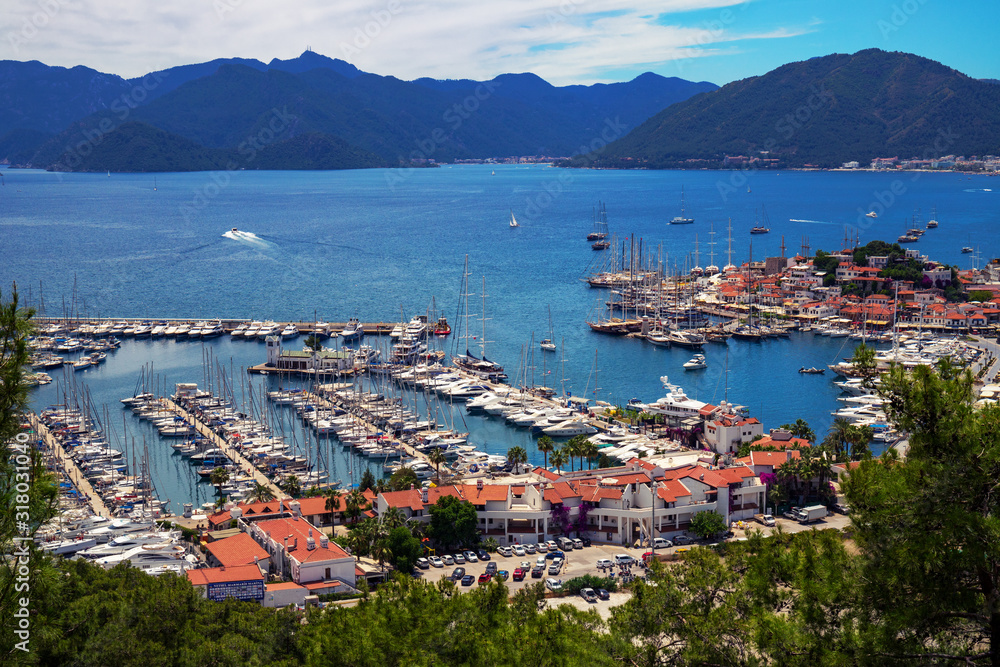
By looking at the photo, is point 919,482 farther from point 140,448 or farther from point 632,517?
point 140,448

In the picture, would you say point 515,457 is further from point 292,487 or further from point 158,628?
point 158,628

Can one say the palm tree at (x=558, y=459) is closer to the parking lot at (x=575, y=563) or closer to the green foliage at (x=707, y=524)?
the parking lot at (x=575, y=563)

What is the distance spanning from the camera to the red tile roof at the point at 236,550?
2568cm

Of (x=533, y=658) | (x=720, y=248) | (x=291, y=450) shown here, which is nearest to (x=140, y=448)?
(x=291, y=450)

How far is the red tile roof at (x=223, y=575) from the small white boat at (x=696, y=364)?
36059 mm

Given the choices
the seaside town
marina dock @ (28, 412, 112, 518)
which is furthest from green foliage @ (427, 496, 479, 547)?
marina dock @ (28, 412, 112, 518)

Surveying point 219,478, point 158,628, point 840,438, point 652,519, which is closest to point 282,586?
point 158,628

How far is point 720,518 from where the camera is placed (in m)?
29.0

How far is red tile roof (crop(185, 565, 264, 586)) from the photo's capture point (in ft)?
76.8

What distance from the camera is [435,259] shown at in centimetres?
10306

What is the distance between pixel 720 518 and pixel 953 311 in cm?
4170

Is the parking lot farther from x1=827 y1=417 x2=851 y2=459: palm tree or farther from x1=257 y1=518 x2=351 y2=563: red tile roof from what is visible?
x1=827 y1=417 x2=851 y2=459: palm tree

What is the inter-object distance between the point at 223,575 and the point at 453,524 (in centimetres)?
734

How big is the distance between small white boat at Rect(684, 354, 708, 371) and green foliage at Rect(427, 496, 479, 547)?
29.6 m
